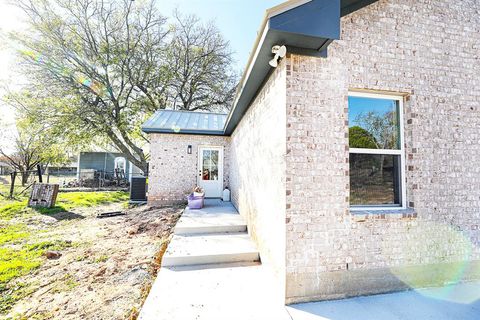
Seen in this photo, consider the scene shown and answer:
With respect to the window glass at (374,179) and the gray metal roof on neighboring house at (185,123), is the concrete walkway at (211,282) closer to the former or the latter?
the window glass at (374,179)

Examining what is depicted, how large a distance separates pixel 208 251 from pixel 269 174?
5.71 feet

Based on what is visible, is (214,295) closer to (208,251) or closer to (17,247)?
(208,251)

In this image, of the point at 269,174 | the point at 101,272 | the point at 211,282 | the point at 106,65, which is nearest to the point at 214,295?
the point at 211,282

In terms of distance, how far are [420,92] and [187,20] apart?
668 inches

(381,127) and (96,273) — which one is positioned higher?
(381,127)

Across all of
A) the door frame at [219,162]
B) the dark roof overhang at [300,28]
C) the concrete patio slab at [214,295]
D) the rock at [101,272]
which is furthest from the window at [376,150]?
the door frame at [219,162]

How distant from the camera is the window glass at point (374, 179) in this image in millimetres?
2873

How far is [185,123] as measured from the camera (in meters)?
8.87

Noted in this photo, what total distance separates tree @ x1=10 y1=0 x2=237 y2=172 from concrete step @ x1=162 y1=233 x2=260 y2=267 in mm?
11755

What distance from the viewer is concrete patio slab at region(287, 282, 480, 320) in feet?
7.57

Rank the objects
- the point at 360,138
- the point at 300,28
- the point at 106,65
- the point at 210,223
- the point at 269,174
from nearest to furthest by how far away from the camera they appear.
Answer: the point at 300,28 → the point at 360,138 → the point at 269,174 → the point at 210,223 → the point at 106,65

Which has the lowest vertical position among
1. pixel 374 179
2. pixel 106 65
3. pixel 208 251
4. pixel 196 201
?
pixel 208 251

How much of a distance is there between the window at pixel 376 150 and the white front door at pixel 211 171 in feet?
20.8

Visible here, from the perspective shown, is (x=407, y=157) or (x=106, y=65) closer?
(x=407, y=157)
